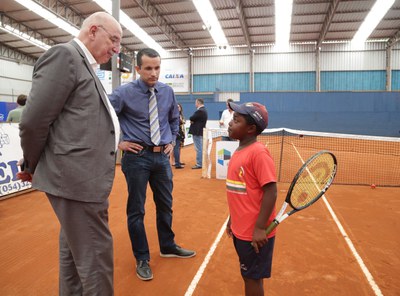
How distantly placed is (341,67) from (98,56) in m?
26.2

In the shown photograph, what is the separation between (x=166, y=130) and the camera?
309 cm

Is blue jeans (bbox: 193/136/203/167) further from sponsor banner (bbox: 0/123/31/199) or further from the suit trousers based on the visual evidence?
the suit trousers

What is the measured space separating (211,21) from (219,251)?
19988 millimetres

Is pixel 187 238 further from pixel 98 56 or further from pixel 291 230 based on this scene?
pixel 98 56

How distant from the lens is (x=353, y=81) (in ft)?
80.3

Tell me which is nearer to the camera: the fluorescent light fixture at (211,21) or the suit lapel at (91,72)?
the suit lapel at (91,72)

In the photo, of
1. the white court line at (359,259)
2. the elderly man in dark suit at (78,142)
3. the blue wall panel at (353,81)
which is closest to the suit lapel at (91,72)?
the elderly man in dark suit at (78,142)

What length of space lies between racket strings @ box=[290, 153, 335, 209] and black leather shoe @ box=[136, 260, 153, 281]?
5.28 ft

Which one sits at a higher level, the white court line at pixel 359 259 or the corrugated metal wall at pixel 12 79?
the corrugated metal wall at pixel 12 79

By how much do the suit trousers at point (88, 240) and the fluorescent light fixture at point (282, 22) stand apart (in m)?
18.8

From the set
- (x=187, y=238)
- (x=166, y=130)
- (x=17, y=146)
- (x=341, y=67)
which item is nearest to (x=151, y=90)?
(x=166, y=130)

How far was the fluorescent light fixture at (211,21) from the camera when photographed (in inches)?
718

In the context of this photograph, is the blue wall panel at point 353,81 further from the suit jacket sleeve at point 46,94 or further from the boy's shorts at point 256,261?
the suit jacket sleeve at point 46,94

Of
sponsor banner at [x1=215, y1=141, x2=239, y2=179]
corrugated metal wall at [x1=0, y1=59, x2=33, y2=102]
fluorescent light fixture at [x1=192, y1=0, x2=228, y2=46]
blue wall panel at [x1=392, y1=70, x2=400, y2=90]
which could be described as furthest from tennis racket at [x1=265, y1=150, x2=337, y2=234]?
corrugated metal wall at [x1=0, y1=59, x2=33, y2=102]
